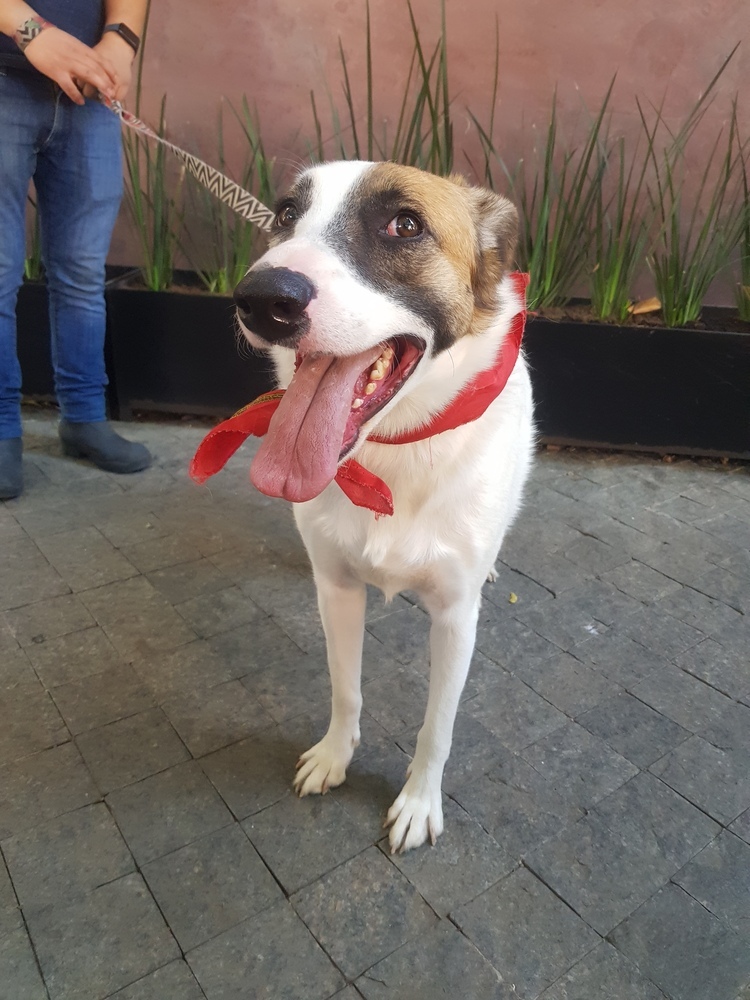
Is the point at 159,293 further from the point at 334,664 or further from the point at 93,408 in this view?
the point at 334,664

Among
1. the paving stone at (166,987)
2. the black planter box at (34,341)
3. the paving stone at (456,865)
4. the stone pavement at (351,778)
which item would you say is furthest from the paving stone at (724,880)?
the black planter box at (34,341)

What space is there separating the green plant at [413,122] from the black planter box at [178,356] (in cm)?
94

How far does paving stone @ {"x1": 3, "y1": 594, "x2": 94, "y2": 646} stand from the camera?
2.04m

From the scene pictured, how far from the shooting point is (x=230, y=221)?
346 centimetres

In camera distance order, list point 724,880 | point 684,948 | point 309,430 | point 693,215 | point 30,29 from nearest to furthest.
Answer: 1. point 309,430
2. point 684,948
3. point 724,880
4. point 30,29
5. point 693,215

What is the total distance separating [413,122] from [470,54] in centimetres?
71

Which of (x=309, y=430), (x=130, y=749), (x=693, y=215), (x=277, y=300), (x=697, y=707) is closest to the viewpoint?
(x=277, y=300)

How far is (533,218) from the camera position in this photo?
3377mm

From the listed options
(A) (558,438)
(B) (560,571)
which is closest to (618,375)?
(A) (558,438)

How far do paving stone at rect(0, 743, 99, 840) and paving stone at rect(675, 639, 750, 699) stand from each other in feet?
5.49

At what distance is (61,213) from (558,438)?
239cm

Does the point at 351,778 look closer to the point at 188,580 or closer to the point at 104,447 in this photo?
the point at 188,580

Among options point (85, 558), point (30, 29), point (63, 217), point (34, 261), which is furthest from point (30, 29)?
point (85, 558)

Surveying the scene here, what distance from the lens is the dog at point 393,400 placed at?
1105 millimetres
